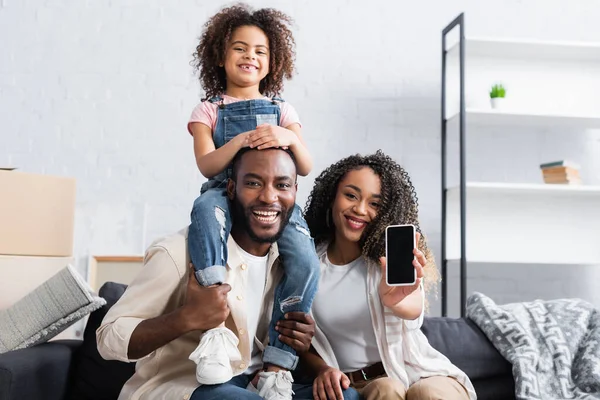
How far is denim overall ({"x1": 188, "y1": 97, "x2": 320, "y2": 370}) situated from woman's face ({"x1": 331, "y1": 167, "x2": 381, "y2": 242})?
18 centimetres

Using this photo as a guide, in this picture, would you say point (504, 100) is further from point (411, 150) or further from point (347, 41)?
point (347, 41)

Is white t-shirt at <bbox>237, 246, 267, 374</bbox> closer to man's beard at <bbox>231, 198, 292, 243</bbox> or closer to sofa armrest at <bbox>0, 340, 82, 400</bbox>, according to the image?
man's beard at <bbox>231, 198, 292, 243</bbox>

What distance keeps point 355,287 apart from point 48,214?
1363 millimetres

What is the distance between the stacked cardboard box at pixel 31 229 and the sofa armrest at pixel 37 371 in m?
0.55

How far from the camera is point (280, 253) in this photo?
1.98 meters

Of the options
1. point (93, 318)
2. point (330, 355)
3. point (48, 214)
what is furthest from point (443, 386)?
point (48, 214)

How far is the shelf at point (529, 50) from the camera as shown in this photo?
3.78m

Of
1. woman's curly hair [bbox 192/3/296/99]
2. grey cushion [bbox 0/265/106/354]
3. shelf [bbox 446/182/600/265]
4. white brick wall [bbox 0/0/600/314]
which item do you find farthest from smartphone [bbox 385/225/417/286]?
white brick wall [bbox 0/0/600/314]

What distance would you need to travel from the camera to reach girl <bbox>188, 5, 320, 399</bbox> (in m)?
1.79

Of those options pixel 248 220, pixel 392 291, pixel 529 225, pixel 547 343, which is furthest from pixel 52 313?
pixel 529 225

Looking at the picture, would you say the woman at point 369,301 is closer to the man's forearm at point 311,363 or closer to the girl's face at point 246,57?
the man's forearm at point 311,363

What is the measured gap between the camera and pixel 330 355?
2.08 m

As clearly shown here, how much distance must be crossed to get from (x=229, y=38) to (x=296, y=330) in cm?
91

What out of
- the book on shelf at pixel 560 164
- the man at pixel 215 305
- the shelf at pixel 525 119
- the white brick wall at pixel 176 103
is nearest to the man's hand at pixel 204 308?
the man at pixel 215 305
